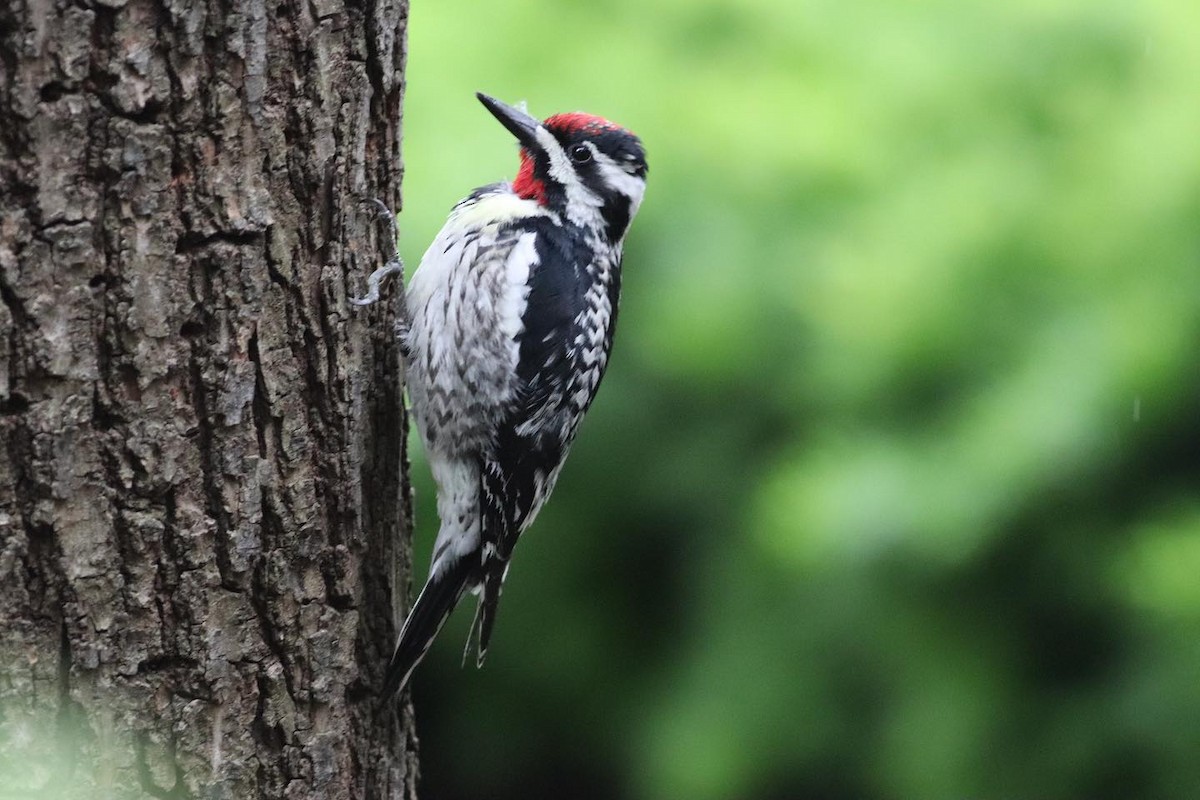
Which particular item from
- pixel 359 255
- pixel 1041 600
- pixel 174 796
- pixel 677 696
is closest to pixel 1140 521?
pixel 1041 600

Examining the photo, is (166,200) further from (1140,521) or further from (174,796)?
(1140,521)

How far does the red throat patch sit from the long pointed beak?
0.05 metres

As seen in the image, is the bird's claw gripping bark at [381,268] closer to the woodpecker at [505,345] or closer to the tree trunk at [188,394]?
the tree trunk at [188,394]

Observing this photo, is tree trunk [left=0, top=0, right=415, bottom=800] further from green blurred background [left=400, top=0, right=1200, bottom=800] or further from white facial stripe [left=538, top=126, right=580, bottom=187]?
green blurred background [left=400, top=0, right=1200, bottom=800]

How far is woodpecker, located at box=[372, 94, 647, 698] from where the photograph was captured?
9.89 feet

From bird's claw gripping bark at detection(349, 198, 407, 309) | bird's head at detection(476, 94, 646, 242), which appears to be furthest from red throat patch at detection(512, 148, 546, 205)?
bird's claw gripping bark at detection(349, 198, 407, 309)

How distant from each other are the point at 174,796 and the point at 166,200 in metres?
0.92

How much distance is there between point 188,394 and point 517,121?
1.50 metres

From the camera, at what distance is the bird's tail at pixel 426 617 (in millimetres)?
2523

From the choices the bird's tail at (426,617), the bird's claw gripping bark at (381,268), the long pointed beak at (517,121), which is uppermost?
the long pointed beak at (517,121)

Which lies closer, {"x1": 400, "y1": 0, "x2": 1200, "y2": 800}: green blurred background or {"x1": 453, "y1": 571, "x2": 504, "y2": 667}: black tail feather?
{"x1": 453, "y1": 571, "x2": 504, "y2": 667}: black tail feather

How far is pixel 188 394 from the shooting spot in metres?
2.08

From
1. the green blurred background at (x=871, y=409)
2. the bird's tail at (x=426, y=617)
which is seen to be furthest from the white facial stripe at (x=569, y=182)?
the bird's tail at (x=426, y=617)

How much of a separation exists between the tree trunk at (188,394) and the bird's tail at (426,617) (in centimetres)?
7
